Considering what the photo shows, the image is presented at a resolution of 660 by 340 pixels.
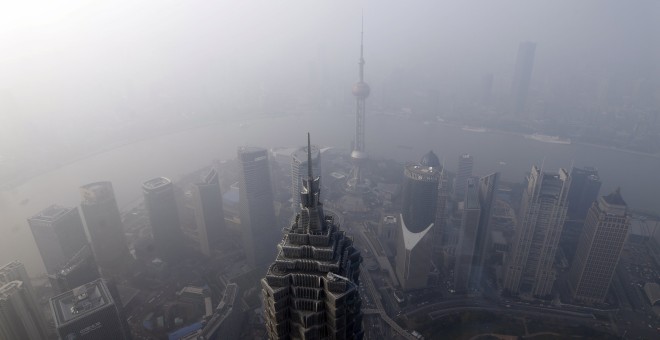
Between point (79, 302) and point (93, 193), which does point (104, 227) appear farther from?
point (79, 302)

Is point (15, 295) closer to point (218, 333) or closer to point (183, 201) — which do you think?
point (218, 333)

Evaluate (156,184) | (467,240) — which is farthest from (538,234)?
(156,184)

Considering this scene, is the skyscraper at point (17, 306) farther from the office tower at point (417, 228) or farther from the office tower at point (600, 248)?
the office tower at point (600, 248)

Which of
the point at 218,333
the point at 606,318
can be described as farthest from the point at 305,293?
the point at 606,318

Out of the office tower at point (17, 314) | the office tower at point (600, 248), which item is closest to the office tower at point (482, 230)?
the office tower at point (600, 248)

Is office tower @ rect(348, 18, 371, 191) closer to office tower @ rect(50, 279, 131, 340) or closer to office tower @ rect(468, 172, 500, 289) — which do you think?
office tower @ rect(468, 172, 500, 289)

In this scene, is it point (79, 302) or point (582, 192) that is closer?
point (79, 302)

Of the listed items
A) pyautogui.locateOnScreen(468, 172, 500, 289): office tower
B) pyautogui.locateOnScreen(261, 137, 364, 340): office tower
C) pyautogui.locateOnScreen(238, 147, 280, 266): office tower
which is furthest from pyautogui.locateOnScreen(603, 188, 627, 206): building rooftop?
pyautogui.locateOnScreen(238, 147, 280, 266): office tower
